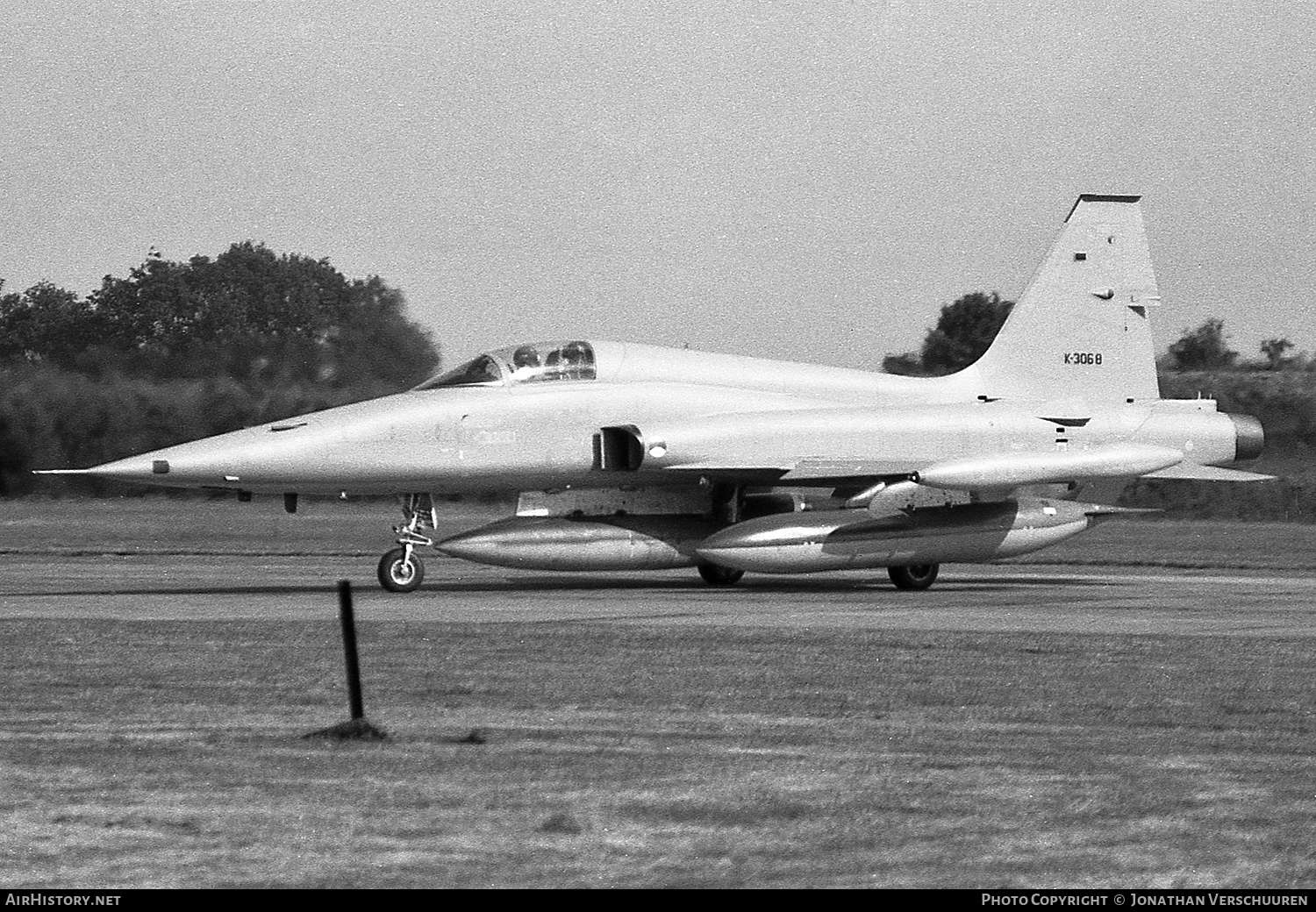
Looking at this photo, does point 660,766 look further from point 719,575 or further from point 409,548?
point 719,575

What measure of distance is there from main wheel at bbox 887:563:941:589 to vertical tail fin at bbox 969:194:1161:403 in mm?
3105

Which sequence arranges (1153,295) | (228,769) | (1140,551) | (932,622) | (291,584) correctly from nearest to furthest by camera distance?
(228,769), (932,622), (291,584), (1153,295), (1140,551)

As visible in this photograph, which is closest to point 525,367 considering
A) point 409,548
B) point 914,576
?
point 409,548

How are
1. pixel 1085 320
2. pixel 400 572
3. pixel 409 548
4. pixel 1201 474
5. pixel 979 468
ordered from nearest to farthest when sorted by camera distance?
pixel 400 572 → pixel 409 548 → pixel 979 468 → pixel 1201 474 → pixel 1085 320

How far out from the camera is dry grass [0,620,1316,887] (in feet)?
20.8

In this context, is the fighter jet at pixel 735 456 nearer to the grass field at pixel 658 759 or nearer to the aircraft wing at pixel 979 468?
the aircraft wing at pixel 979 468

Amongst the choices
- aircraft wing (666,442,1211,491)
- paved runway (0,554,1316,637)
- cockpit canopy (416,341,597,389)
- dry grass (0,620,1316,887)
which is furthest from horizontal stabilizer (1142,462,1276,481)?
dry grass (0,620,1316,887)

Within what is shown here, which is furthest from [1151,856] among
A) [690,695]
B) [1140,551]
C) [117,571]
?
[1140,551]

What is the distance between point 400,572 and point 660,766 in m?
12.0

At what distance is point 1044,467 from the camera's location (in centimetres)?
2114

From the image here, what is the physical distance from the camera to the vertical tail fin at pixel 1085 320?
945 inches

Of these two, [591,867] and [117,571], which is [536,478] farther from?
[591,867]

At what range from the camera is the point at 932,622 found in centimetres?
1616

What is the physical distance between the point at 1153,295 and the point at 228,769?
18.6 m
